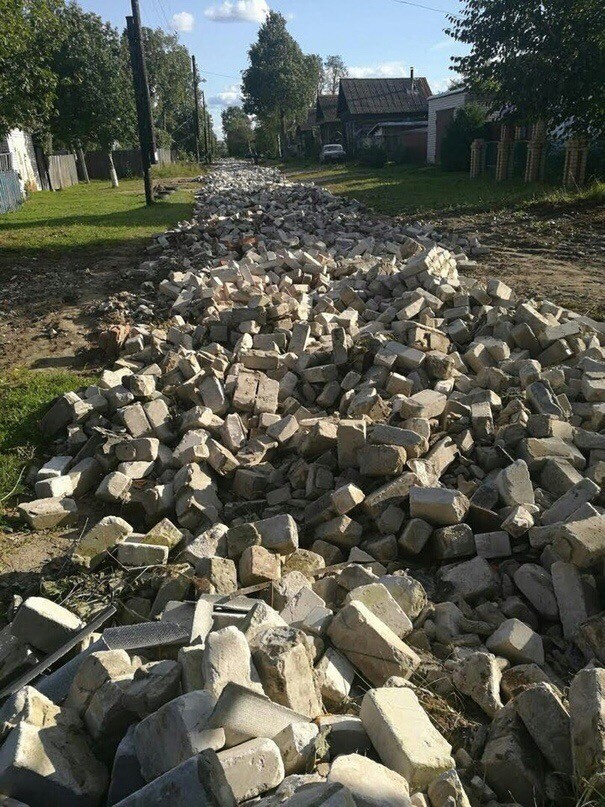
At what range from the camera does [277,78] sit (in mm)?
62250

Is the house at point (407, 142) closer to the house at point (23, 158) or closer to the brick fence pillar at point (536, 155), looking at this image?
the brick fence pillar at point (536, 155)

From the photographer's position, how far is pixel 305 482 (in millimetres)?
4098

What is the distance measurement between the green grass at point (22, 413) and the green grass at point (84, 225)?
565cm

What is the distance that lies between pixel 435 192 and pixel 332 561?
1810 cm

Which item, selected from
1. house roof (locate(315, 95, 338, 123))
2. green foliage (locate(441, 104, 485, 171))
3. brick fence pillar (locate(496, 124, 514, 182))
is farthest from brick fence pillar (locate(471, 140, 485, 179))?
house roof (locate(315, 95, 338, 123))

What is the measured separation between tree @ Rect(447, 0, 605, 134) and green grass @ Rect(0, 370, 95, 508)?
1309 cm

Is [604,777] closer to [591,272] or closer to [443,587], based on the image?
[443,587]

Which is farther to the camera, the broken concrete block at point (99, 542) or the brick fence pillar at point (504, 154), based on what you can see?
the brick fence pillar at point (504, 154)

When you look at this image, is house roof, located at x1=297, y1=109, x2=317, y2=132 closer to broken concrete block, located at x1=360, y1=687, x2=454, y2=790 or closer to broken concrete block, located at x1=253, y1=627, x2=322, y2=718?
broken concrete block, located at x1=253, y1=627, x2=322, y2=718

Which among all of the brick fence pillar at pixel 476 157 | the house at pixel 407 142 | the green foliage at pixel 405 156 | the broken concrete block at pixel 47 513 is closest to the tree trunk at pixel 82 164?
the house at pixel 407 142

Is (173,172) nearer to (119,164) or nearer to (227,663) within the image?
(119,164)

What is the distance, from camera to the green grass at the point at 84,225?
1193 centimetres

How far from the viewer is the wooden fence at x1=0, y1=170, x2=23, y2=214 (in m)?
19.4

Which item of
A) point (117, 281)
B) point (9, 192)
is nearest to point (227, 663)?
point (117, 281)
